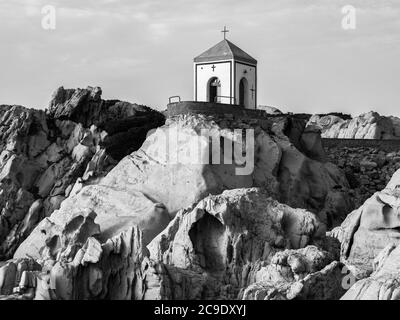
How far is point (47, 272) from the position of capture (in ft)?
136

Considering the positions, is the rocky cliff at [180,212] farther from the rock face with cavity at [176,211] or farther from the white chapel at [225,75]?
the white chapel at [225,75]

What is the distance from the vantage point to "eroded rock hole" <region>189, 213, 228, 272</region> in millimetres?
46219

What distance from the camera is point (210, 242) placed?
46.8 metres

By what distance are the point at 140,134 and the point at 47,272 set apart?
20.5 m

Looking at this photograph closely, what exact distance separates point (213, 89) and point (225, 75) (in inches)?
56.0

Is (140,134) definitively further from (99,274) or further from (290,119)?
(99,274)

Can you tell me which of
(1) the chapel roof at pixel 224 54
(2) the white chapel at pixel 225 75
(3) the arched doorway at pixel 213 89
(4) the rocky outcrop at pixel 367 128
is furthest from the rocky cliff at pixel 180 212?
(4) the rocky outcrop at pixel 367 128

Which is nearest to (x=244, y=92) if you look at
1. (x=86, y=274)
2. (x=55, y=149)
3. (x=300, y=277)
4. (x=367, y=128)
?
(x=55, y=149)

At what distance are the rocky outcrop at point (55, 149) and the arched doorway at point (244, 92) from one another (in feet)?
14.5

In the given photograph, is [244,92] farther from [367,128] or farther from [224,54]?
[367,128]

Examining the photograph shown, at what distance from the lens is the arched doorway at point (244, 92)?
61344 millimetres

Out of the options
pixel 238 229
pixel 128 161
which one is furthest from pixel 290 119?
pixel 238 229

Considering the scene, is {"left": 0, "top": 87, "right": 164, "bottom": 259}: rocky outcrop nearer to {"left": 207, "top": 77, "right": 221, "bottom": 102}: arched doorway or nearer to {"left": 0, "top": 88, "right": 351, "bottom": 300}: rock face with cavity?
{"left": 0, "top": 88, "right": 351, "bottom": 300}: rock face with cavity
